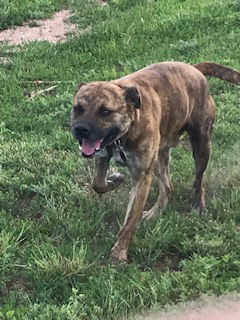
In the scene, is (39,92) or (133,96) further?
(39,92)

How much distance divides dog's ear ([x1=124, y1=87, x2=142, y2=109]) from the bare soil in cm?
663

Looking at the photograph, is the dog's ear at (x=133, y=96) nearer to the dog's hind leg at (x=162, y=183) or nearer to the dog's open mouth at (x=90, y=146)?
the dog's open mouth at (x=90, y=146)

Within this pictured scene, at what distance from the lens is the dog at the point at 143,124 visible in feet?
18.5

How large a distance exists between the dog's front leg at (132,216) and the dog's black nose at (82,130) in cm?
71

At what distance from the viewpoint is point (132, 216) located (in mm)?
5961

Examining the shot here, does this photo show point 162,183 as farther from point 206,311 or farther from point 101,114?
point 206,311

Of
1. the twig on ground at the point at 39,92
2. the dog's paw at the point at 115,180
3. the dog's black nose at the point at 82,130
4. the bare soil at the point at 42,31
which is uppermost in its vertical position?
the dog's black nose at the point at 82,130

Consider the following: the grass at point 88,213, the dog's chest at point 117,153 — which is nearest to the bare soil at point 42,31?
the grass at point 88,213

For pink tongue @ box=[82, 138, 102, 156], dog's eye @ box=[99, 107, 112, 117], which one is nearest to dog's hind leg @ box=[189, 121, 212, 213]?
dog's eye @ box=[99, 107, 112, 117]

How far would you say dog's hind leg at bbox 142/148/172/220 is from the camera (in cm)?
668

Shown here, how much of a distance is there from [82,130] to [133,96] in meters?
0.49

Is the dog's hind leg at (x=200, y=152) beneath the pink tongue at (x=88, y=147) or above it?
beneath

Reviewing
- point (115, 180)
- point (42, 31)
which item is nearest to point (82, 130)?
point (115, 180)

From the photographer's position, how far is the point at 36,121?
29.3ft
